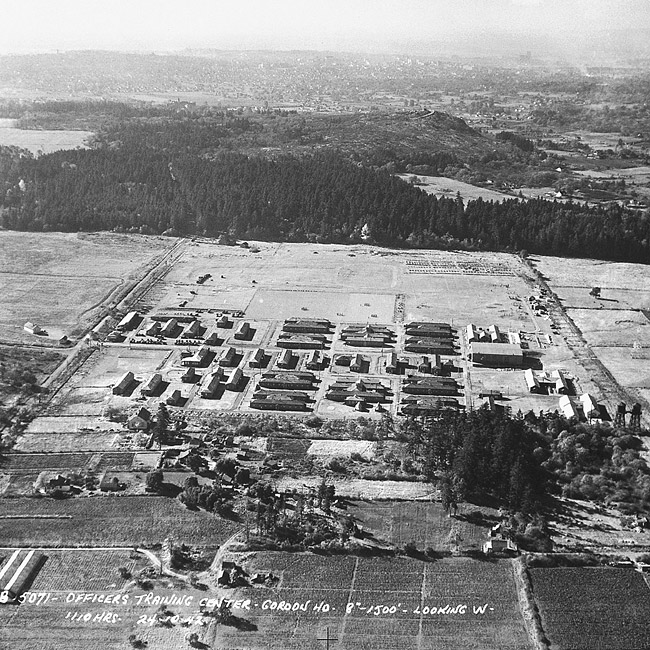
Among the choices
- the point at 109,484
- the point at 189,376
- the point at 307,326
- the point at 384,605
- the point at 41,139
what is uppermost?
the point at 41,139

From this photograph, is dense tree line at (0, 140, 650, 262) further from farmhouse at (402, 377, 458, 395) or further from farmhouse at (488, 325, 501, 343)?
farmhouse at (402, 377, 458, 395)

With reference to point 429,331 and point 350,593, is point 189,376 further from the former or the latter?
point 350,593

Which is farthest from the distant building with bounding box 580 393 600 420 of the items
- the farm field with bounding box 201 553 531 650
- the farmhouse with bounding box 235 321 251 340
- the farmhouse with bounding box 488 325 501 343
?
the farmhouse with bounding box 235 321 251 340

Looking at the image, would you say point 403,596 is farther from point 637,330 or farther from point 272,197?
point 272,197

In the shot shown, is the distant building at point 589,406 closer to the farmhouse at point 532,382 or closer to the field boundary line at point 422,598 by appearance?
the farmhouse at point 532,382

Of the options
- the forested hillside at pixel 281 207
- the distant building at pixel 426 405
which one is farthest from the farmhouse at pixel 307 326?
the forested hillside at pixel 281 207

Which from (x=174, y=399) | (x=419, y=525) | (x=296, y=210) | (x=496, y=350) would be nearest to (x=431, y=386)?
(x=496, y=350)
